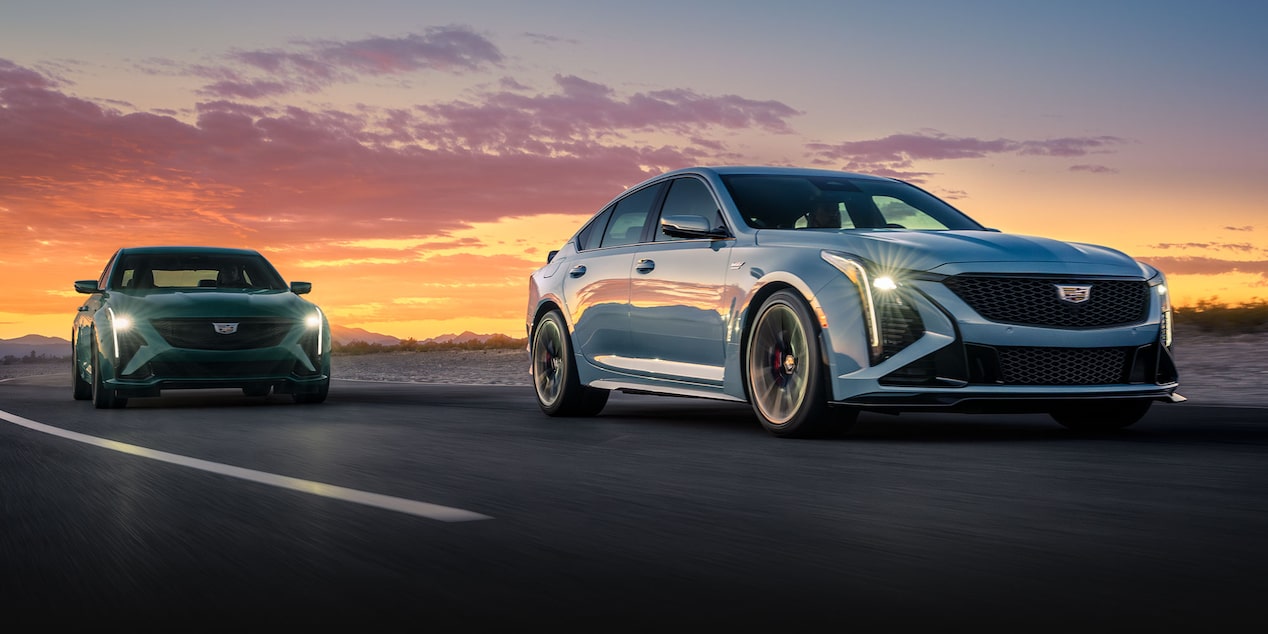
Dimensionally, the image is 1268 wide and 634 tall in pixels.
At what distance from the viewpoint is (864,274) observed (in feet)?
26.1

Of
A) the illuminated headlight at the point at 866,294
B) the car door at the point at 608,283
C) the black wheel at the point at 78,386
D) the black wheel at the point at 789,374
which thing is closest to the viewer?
the illuminated headlight at the point at 866,294

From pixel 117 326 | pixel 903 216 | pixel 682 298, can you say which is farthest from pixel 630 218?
pixel 117 326

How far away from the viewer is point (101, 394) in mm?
13492

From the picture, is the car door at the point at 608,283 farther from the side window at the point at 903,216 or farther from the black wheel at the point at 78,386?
the black wheel at the point at 78,386

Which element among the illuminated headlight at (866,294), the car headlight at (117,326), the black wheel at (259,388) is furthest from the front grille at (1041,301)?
the car headlight at (117,326)

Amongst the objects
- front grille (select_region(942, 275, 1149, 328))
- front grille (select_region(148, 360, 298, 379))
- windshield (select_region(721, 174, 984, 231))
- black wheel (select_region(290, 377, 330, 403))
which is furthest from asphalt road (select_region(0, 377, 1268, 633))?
black wheel (select_region(290, 377, 330, 403))

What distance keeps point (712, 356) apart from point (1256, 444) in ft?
10.2

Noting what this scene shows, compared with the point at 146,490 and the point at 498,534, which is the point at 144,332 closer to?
the point at 146,490

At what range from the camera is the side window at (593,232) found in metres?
11.1

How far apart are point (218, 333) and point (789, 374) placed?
Result: 6817 mm

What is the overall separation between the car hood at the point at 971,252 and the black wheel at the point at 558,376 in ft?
9.37

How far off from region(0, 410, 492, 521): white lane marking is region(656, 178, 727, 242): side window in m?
3.43

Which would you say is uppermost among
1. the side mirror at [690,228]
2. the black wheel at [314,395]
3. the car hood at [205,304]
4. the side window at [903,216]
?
the side window at [903,216]

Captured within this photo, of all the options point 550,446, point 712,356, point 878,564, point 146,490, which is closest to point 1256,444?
point 712,356
